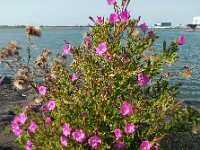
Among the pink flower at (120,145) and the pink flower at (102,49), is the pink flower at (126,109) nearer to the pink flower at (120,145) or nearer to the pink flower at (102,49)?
the pink flower at (120,145)

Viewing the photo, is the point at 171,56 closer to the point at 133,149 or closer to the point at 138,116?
the point at 138,116

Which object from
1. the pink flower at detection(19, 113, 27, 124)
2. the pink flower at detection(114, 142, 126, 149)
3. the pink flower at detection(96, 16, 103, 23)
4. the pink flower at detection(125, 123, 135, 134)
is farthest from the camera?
the pink flower at detection(96, 16, 103, 23)

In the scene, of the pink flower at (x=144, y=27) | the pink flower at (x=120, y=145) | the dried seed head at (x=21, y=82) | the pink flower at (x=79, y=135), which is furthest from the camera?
the dried seed head at (x=21, y=82)

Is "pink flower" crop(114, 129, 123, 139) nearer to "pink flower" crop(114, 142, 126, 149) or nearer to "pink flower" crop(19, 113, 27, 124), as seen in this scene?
"pink flower" crop(114, 142, 126, 149)

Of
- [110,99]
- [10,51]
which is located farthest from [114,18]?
[10,51]

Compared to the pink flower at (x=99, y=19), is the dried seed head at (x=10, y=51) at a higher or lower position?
lower

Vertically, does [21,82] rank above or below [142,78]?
below

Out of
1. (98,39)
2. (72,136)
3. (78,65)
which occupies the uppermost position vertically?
(98,39)

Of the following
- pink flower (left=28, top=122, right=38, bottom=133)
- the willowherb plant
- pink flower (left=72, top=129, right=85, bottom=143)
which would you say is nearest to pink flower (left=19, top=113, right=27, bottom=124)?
the willowherb plant

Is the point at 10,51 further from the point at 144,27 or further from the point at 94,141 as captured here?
the point at 94,141

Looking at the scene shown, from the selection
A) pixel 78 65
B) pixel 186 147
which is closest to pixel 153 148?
pixel 78 65

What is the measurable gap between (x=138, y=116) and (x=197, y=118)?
0.87m

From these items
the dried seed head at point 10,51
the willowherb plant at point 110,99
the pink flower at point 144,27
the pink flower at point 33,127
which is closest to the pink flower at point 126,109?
the willowherb plant at point 110,99

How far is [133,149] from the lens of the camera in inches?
245
